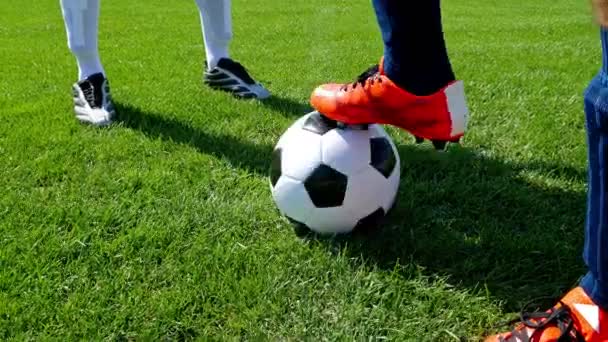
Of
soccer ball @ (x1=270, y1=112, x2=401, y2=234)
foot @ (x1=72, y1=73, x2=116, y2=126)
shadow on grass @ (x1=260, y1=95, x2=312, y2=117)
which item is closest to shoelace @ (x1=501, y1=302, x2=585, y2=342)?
soccer ball @ (x1=270, y1=112, x2=401, y2=234)

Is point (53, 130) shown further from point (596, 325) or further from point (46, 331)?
point (596, 325)

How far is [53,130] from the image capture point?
3.24m

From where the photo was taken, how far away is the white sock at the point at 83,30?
11.6ft

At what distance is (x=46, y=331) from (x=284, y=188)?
0.88 m

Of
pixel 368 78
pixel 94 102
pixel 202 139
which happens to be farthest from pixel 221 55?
pixel 368 78

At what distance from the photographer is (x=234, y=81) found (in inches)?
154

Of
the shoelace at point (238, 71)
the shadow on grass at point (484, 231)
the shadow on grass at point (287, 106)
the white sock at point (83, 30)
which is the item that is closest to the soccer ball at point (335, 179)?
the shadow on grass at point (484, 231)

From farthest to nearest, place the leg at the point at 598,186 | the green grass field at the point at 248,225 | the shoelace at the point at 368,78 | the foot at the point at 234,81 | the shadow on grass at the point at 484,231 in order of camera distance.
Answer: the foot at the point at 234,81, the shoelace at the point at 368,78, the shadow on grass at the point at 484,231, the green grass field at the point at 248,225, the leg at the point at 598,186

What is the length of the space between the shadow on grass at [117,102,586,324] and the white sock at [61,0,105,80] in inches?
46.9

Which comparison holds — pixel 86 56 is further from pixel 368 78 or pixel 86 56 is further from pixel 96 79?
pixel 368 78

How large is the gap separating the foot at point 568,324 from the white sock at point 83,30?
2856mm

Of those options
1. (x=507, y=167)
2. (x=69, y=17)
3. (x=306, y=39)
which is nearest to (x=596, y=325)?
(x=507, y=167)

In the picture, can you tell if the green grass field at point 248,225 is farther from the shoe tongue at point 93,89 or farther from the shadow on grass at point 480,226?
the shoe tongue at point 93,89

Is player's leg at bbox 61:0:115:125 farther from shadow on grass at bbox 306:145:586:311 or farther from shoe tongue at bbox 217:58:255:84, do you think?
shadow on grass at bbox 306:145:586:311
